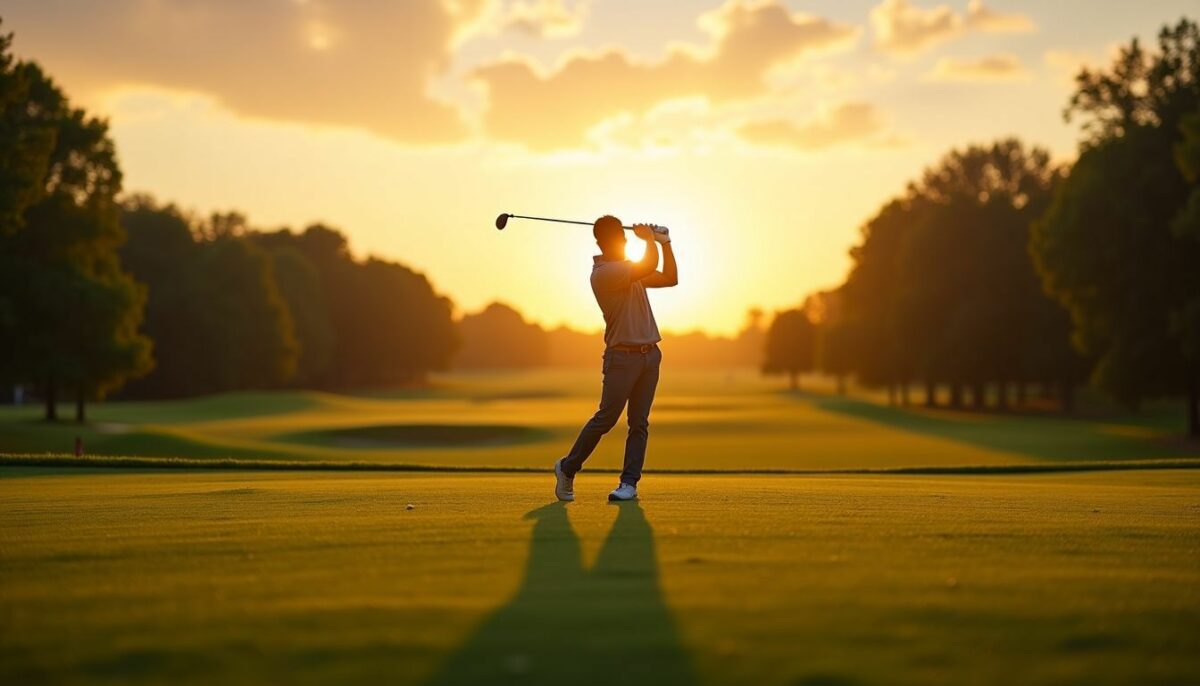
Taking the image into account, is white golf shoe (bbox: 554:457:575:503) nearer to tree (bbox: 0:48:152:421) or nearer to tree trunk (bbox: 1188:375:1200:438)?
tree (bbox: 0:48:152:421)

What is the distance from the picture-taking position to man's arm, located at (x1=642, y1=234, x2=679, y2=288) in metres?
10.2

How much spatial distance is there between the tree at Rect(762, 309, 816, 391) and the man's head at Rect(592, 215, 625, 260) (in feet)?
411

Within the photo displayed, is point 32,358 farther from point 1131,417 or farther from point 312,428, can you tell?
point 1131,417

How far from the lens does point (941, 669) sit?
4.53 m

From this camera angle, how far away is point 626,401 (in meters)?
10.6

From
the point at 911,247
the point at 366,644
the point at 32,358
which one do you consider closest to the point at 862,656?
the point at 366,644

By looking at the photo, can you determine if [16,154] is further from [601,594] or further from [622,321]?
[601,594]

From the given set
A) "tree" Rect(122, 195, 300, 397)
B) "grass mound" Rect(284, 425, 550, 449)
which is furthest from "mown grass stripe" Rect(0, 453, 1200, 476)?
"tree" Rect(122, 195, 300, 397)

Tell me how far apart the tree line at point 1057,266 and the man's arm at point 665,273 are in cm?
3305

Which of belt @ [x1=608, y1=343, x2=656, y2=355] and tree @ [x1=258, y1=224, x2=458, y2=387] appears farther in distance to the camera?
tree @ [x1=258, y1=224, x2=458, y2=387]

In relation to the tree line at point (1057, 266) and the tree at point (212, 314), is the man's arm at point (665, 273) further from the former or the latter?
the tree at point (212, 314)

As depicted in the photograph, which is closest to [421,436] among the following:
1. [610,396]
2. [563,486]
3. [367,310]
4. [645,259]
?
[563,486]

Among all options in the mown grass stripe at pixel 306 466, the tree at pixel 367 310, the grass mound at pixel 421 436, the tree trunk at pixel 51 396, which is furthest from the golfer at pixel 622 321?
the tree at pixel 367 310

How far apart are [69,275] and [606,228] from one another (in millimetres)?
39887
